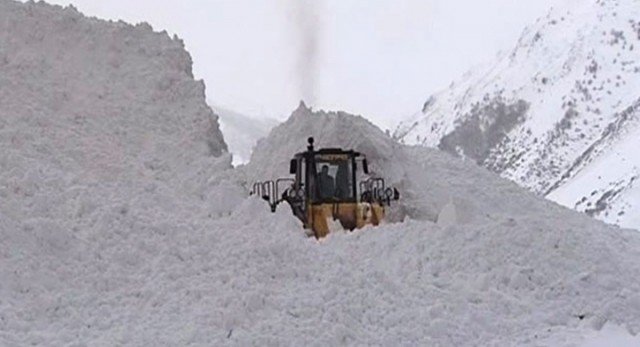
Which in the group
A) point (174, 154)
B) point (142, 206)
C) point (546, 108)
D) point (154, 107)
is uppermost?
point (546, 108)

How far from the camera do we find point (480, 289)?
1047 centimetres

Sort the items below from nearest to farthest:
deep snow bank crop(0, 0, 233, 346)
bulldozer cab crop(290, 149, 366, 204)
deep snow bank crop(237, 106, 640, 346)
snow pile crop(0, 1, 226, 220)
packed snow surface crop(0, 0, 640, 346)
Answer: packed snow surface crop(0, 0, 640, 346)
deep snow bank crop(0, 0, 233, 346)
deep snow bank crop(237, 106, 640, 346)
snow pile crop(0, 1, 226, 220)
bulldozer cab crop(290, 149, 366, 204)

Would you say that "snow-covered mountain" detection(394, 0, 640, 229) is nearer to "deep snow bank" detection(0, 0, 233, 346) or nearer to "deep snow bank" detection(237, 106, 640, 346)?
"deep snow bank" detection(0, 0, 233, 346)

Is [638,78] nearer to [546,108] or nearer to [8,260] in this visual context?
[546,108]

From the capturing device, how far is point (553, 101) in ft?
595

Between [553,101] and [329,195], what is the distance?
553 ft

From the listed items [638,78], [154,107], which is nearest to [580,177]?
[638,78]

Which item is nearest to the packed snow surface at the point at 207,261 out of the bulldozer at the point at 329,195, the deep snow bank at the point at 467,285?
the deep snow bank at the point at 467,285

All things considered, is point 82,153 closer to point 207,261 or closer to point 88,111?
point 88,111

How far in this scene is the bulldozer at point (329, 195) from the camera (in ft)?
55.1

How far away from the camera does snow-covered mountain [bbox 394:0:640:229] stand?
164000mm

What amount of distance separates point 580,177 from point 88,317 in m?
118

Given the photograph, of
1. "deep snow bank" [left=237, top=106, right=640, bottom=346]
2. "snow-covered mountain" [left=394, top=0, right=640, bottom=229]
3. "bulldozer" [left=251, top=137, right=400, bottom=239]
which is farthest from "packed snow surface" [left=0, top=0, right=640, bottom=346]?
"snow-covered mountain" [left=394, top=0, right=640, bottom=229]

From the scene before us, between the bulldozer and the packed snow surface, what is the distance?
2.14 metres
